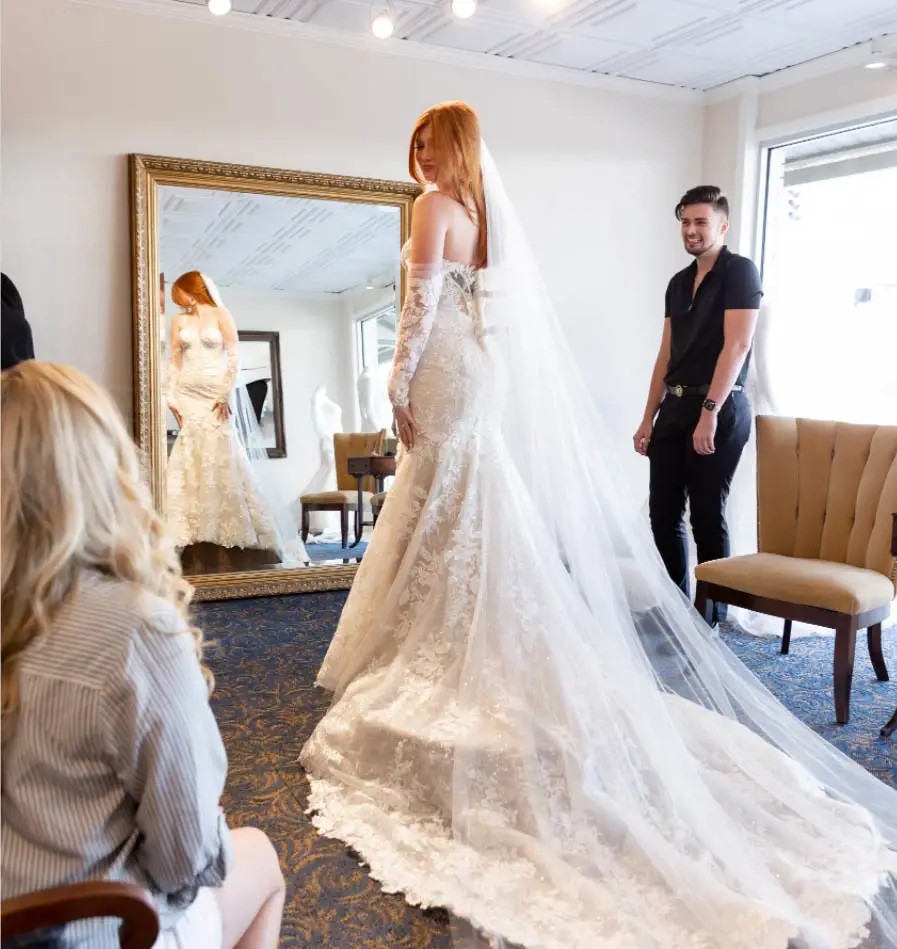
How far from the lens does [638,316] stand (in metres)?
4.89

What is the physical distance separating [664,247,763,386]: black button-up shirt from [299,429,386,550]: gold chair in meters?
1.46

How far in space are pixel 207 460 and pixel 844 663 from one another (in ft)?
8.88

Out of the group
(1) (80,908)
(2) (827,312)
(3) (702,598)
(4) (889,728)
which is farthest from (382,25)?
(1) (80,908)

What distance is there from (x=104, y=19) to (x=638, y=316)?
2836 mm

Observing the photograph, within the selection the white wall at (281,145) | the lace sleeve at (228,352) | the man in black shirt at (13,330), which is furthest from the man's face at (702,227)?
the man in black shirt at (13,330)

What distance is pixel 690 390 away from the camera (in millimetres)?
3580

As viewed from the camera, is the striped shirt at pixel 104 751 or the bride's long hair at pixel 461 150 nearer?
the striped shirt at pixel 104 751

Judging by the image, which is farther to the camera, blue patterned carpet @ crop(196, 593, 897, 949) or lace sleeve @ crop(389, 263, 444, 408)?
lace sleeve @ crop(389, 263, 444, 408)

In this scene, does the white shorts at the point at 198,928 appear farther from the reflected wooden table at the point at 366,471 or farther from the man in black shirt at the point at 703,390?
the reflected wooden table at the point at 366,471

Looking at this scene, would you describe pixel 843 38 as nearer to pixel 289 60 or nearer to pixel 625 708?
pixel 289 60

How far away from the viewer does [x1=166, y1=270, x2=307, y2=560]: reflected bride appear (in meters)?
4.02

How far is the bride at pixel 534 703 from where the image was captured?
1705 millimetres

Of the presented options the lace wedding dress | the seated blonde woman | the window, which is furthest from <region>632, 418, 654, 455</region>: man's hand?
the seated blonde woman

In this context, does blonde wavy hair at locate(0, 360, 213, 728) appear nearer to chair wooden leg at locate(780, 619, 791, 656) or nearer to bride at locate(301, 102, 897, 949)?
bride at locate(301, 102, 897, 949)
